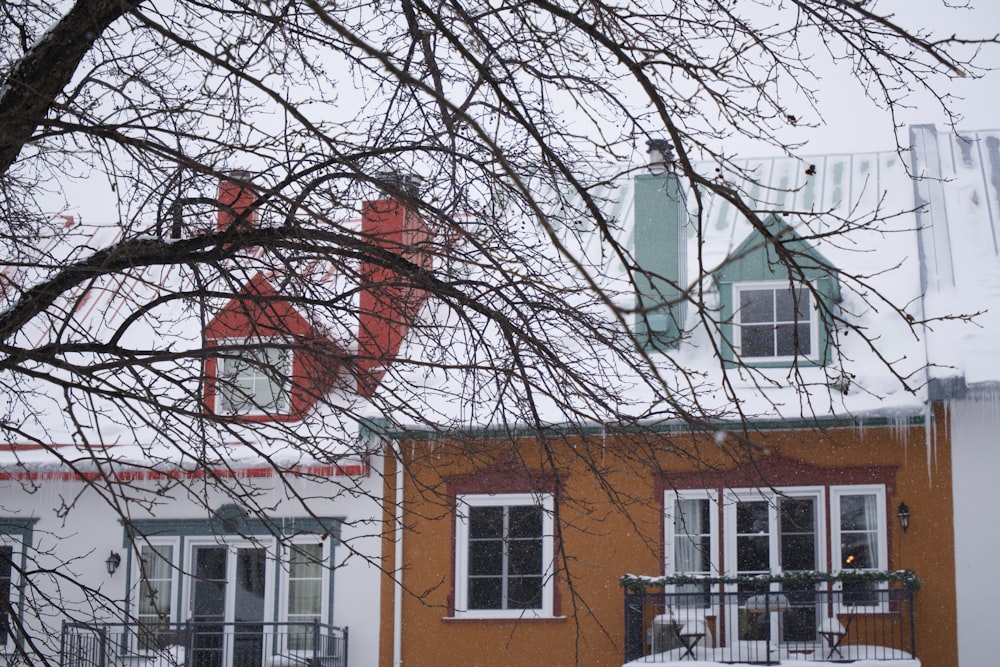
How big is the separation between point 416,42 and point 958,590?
9.52 m

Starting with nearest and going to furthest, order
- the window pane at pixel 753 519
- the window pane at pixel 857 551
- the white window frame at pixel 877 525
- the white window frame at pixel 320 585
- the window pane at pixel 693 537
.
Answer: the white window frame at pixel 877 525 → the window pane at pixel 857 551 → the window pane at pixel 693 537 → the window pane at pixel 753 519 → the white window frame at pixel 320 585

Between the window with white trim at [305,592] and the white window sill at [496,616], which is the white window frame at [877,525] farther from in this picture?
the window with white trim at [305,592]

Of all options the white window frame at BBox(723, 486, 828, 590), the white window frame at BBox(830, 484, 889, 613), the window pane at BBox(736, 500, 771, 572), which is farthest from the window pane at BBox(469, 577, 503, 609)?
the white window frame at BBox(830, 484, 889, 613)

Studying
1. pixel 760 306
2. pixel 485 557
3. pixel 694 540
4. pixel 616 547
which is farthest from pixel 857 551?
pixel 485 557

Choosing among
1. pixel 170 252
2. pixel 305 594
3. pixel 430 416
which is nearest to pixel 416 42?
pixel 170 252

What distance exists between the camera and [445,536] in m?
15.0

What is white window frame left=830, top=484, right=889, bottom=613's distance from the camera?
45.2 feet

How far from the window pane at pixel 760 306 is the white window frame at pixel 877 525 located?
2.43 m

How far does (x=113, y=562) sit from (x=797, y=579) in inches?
337

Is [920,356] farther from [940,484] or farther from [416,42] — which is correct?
[416,42]

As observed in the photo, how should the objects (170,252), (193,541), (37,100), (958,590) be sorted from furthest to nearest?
(193,541)
(958,590)
(170,252)
(37,100)

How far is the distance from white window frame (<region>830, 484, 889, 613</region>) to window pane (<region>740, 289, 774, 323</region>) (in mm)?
2427

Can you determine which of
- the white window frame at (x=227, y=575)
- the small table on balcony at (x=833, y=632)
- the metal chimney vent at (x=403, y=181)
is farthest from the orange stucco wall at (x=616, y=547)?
the metal chimney vent at (x=403, y=181)

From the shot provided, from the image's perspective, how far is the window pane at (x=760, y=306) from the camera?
50.5 feet
